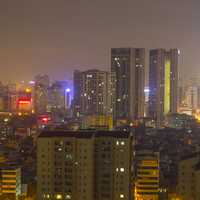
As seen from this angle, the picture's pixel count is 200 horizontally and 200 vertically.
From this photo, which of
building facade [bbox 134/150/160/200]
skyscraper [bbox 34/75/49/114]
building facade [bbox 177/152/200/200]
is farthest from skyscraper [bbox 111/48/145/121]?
building facade [bbox 177/152/200/200]

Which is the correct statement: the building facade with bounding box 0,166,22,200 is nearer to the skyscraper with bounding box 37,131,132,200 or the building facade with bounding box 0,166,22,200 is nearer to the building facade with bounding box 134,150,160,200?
the skyscraper with bounding box 37,131,132,200

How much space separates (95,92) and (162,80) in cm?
463

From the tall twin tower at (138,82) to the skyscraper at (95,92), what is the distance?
633 millimetres

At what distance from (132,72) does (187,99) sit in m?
7.13

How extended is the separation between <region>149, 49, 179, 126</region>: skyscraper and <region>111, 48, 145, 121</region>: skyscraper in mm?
1723

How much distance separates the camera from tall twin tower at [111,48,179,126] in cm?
2049

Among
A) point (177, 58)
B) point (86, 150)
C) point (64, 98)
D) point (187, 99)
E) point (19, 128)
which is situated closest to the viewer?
point (86, 150)

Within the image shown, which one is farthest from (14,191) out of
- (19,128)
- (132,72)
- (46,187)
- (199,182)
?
(132,72)

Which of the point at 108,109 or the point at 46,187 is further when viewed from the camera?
the point at 108,109

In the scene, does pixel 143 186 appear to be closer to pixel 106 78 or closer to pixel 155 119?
pixel 106 78

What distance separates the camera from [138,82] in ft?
68.1

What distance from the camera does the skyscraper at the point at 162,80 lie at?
884 inches

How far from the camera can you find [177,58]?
2305 cm

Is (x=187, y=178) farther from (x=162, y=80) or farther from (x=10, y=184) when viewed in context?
(x=162, y=80)
